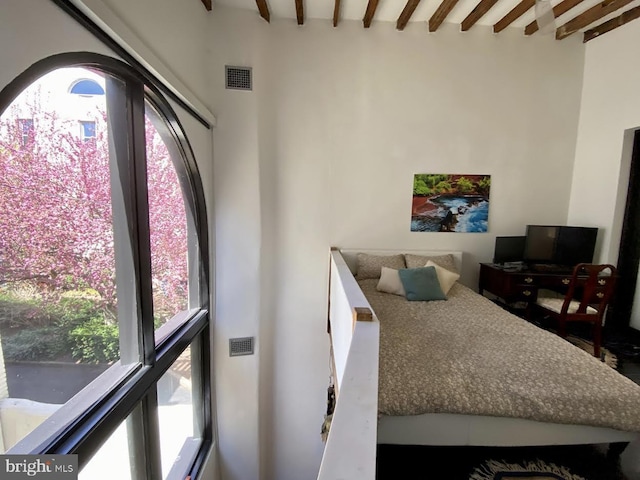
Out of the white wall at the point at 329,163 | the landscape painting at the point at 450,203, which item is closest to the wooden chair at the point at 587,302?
the white wall at the point at 329,163

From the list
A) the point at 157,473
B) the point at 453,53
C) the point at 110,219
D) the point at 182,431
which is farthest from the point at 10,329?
the point at 453,53

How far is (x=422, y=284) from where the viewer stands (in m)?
2.40

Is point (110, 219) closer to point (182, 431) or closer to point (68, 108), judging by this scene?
point (68, 108)

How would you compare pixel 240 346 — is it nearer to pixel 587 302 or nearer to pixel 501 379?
pixel 501 379

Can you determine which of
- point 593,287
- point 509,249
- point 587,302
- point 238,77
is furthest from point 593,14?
point 238,77

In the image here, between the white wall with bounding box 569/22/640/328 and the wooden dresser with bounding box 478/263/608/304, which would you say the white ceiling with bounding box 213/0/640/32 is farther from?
the wooden dresser with bounding box 478/263/608/304

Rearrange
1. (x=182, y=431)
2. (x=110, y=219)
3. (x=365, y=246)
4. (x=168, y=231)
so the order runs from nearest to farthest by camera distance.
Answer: (x=110, y=219) → (x=168, y=231) → (x=182, y=431) → (x=365, y=246)

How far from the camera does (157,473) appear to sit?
1.68m

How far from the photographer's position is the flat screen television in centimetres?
270

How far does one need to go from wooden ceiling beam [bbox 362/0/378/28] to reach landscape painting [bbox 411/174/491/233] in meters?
1.63

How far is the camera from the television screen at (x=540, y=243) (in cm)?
280

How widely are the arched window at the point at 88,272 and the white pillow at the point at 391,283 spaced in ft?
5.74

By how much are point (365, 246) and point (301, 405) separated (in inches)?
78.5

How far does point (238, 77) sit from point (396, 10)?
1.69m
